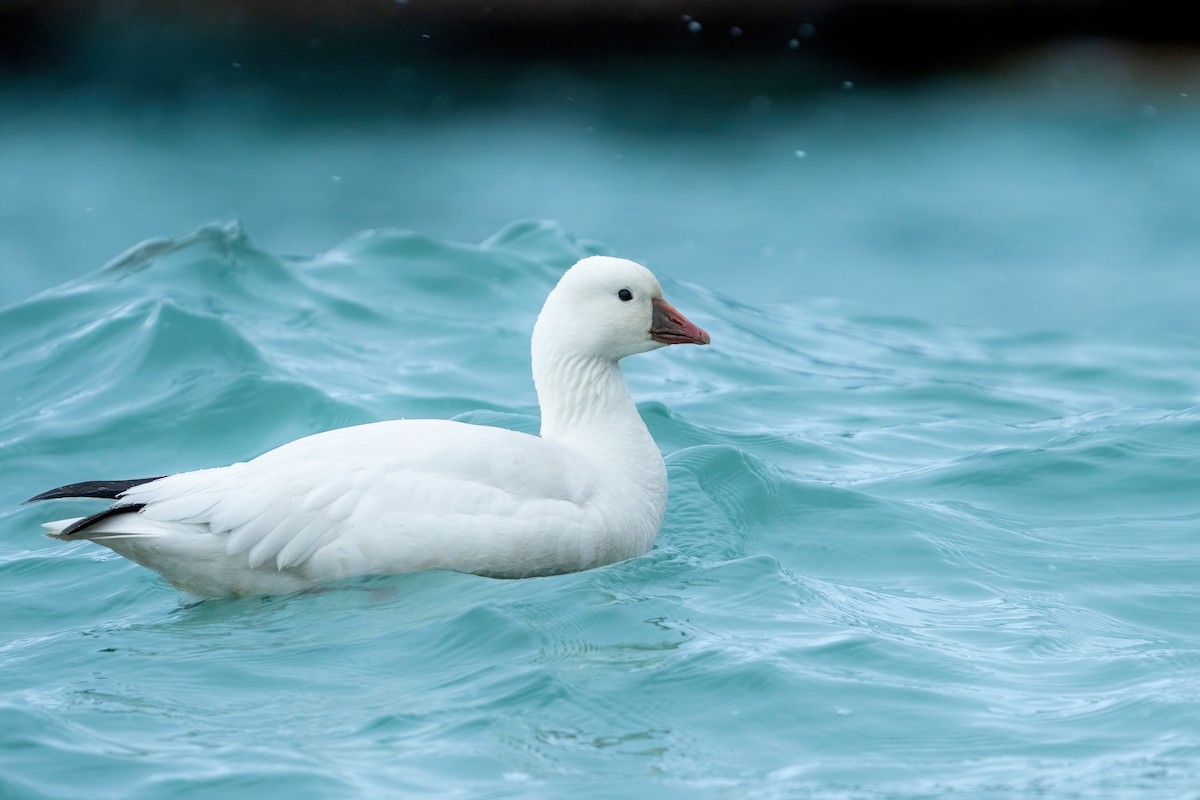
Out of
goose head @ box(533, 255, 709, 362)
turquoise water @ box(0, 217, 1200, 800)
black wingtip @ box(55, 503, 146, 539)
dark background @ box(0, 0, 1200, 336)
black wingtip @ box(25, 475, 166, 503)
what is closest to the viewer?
turquoise water @ box(0, 217, 1200, 800)

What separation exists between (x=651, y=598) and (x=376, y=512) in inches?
39.4

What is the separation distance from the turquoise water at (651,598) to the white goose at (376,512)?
108mm

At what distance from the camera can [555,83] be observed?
20391 millimetres

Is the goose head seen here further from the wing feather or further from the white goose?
the wing feather

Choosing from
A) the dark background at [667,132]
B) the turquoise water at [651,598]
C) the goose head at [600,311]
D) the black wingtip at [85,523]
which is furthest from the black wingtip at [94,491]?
the dark background at [667,132]

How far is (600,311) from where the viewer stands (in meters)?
5.84

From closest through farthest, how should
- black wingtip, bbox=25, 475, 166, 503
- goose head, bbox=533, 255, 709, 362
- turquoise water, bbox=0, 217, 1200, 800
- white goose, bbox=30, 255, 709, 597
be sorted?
turquoise water, bbox=0, 217, 1200, 800, white goose, bbox=30, 255, 709, 597, black wingtip, bbox=25, 475, 166, 503, goose head, bbox=533, 255, 709, 362

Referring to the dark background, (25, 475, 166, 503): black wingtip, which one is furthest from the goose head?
the dark background

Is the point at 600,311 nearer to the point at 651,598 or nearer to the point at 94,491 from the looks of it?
the point at 651,598

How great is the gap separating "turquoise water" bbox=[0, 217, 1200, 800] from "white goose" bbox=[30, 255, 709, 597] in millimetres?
108

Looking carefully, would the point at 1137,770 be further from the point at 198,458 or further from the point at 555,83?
the point at 555,83

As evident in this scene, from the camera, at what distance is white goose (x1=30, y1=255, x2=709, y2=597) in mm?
5051

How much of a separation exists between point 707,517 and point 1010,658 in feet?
5.64

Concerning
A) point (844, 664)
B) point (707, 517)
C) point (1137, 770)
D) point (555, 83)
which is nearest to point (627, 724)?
point (844, 664)
